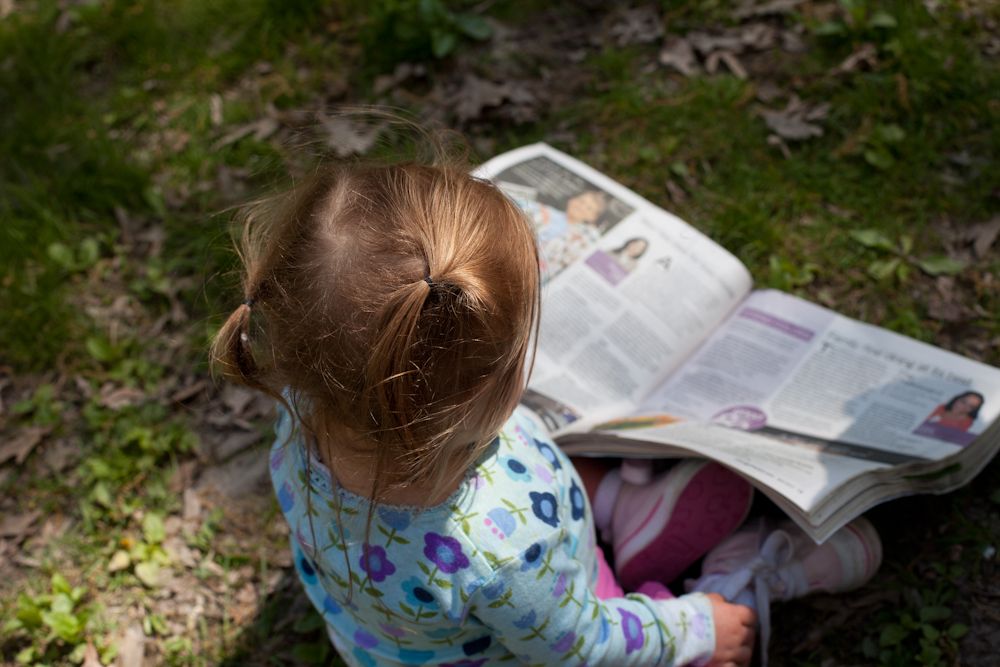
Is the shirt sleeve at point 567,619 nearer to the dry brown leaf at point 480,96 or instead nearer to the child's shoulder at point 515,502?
the child's shoulder at point 515,502

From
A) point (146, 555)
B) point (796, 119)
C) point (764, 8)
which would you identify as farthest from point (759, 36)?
point (146, 555)

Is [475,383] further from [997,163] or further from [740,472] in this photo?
[997,163]

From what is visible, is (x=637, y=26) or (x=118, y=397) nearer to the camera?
(x=118, y=397)

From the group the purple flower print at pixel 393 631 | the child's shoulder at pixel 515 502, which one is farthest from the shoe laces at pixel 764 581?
the purple flower print at pixel 393 631

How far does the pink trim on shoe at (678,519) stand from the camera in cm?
185

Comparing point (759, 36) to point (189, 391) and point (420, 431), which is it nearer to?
point (189, 391)

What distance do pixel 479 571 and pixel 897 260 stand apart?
1.57 m

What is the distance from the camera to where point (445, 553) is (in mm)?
1297

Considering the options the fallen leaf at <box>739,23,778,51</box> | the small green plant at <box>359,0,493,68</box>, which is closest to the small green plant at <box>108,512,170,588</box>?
the small green plant at <box>359,0,493,68</box>

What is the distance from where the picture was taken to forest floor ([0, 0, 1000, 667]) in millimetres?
2023

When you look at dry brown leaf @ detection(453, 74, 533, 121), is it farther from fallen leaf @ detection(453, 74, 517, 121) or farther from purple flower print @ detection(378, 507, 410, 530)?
purple flower print @ detection(378, 507, 410, 530)

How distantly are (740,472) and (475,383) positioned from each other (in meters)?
0.72

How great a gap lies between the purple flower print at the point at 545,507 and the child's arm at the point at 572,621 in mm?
40

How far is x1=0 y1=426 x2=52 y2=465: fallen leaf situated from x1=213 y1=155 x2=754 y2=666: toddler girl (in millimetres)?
1173
